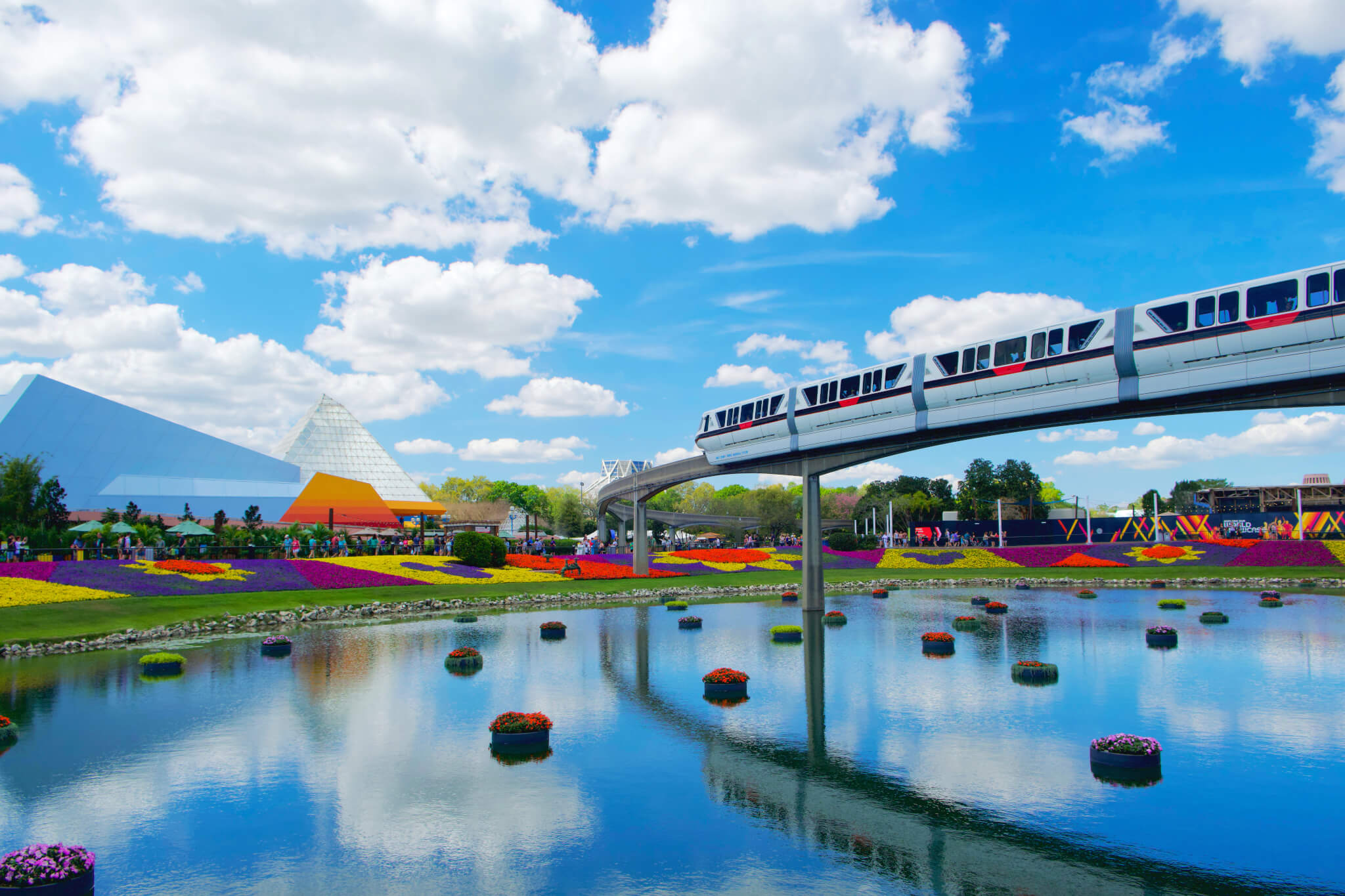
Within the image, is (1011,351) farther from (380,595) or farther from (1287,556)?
(1287,556)

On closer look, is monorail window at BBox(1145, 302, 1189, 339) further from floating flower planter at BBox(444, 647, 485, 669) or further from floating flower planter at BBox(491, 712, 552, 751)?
floating flower planter at BBox(444, 647, 485, 669)

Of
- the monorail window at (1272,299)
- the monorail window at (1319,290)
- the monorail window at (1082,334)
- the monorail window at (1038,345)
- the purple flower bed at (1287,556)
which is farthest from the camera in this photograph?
the purple flower bed at (1287,556)

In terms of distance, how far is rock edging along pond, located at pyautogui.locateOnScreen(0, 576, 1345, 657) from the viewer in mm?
33344

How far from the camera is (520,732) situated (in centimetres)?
1784

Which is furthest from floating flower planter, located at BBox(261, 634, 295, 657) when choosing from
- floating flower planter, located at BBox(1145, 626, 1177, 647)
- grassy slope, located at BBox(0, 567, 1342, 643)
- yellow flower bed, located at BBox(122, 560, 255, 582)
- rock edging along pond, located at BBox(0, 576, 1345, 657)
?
floating flower planter, located at BBox(1145, 626, 1177, 647)

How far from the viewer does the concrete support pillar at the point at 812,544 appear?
43.0m

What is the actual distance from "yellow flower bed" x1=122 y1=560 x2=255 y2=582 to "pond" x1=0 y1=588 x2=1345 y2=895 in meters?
16.0

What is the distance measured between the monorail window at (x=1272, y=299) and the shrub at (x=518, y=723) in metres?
24.9

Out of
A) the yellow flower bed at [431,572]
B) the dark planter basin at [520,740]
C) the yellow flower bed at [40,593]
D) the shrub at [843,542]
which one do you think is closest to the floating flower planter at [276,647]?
the yellow flower bed at [40,593]

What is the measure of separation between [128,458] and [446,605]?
6727cm

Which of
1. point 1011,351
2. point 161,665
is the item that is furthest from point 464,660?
point 1011,351

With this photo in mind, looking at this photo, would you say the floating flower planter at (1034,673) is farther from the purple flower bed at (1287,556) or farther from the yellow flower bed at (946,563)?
the purple flower bed at (1287,556)

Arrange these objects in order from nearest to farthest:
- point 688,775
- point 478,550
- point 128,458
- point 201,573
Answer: point 688,775
point 201,573
point 478,550
point 128,458

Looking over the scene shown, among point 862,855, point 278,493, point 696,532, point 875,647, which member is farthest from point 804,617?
point 696,532
